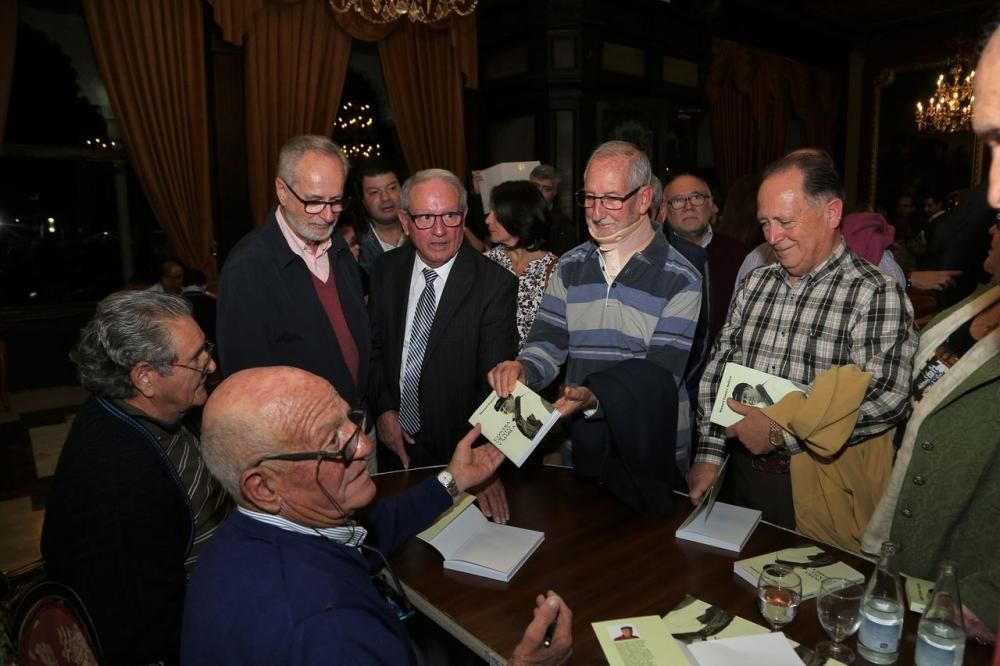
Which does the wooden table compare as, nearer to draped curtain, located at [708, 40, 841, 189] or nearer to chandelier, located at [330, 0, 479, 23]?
chandelier, located at [330, 0, 479, 23]

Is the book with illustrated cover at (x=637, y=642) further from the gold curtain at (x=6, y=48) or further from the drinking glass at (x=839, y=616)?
the gold curtain at (x=6, y=48)

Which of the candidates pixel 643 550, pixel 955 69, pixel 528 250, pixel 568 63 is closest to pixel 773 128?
pixel 955 69

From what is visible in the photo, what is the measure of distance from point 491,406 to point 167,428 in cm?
95

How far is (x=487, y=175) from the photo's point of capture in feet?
17.2

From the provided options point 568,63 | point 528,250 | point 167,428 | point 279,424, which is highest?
point 568,63

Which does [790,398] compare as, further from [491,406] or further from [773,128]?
[773,128]

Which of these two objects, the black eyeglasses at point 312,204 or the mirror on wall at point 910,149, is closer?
the black eyeglasses at point 312,204

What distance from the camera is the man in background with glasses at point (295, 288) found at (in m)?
2.57

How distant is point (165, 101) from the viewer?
5.97 metres

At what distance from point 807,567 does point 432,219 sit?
72.2 inches

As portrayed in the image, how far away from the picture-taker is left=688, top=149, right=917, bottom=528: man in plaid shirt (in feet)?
6.46

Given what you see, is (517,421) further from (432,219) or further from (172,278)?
(172,278)

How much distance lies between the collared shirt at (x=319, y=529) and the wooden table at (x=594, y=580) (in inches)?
11.8

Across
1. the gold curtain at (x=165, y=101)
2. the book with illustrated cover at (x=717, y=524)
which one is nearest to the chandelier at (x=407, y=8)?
the gold curtain at (x=165, y=101)
